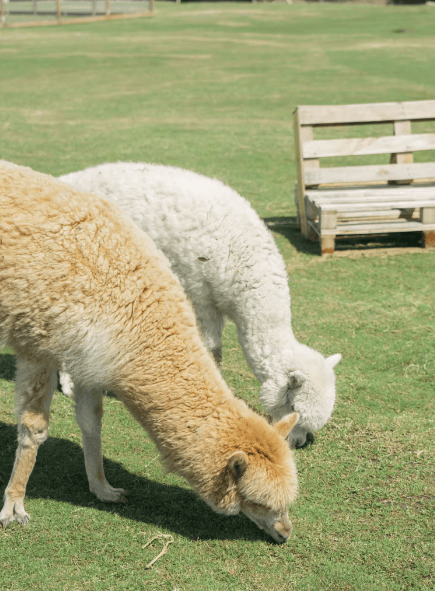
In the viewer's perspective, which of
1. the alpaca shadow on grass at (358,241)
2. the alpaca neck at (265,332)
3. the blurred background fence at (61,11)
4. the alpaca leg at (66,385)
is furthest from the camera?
the blurred background fence at (61,11)

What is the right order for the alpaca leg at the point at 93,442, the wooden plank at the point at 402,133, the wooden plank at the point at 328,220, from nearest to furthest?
the alpaca leg at the point at 93,442, the wooden plank at the point at 328,220, the wooden plank at the point at 402,133

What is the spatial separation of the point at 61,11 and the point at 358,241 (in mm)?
31455

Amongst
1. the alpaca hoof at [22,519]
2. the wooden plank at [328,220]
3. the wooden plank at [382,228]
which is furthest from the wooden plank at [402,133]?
the alpaca hoof at [22,519]

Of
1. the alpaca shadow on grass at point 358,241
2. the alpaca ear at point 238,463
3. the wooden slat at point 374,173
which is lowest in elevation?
the alpaca shadow on grass at point 358,241

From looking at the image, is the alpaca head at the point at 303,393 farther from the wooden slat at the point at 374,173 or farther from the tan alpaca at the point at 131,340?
the wooden slat at the point at 374,173

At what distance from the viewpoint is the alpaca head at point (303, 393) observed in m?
4.64

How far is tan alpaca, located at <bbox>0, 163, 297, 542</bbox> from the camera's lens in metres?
3.55

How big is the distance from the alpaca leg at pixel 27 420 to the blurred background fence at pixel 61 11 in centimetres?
3297

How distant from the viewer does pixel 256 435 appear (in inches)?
140

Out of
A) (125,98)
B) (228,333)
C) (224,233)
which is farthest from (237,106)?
(224,233)

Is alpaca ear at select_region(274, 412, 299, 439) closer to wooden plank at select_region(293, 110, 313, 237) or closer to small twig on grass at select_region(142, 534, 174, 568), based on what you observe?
Result: small twig on grass at select_region(142, 534, 174, 568)

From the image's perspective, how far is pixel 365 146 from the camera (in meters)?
9.14

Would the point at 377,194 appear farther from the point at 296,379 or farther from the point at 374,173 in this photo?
the point at 296,379

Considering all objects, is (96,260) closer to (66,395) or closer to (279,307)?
(279,307)
